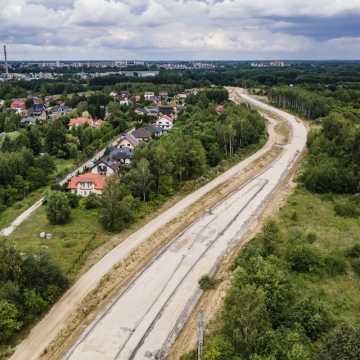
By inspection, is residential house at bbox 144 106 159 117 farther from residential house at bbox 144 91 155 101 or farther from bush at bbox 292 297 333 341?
bush at bbox 292 297 333 341

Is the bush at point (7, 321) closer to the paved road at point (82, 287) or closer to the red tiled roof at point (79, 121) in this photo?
the paved road at point (82, 287)

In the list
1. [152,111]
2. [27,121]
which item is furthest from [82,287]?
[27,121]

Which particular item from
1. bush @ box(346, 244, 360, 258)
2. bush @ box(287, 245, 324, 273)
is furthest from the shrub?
bush @ box(287, 245, 324, 273)

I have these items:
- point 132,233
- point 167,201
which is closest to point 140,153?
point 167,201

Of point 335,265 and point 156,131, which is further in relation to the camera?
point 156,131

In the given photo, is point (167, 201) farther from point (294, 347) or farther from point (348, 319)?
point (294, 347)

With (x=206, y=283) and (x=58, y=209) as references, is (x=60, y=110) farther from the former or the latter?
(x=206, y=283)

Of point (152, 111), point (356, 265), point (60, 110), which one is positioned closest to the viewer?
point (356, 265)
